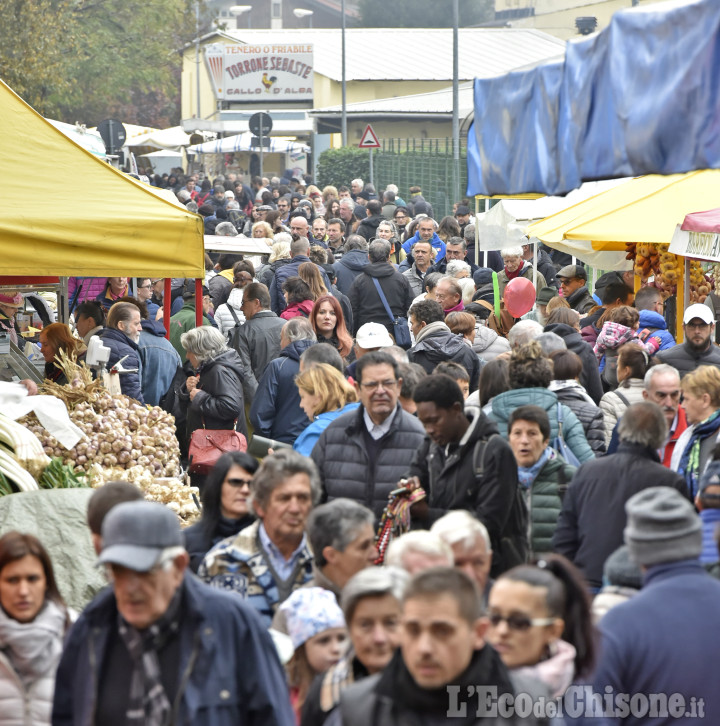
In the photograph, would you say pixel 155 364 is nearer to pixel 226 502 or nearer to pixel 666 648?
pixel 226 502

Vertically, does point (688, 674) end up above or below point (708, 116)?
below

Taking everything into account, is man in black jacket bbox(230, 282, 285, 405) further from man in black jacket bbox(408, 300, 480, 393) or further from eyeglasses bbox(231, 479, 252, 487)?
eyeglasses bbox(231, 479, 252, 487)

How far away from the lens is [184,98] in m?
67.1

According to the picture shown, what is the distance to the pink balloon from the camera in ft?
38.2

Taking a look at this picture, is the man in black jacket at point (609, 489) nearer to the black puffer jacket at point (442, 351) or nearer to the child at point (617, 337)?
the black puffer jacket at point (442, 351)

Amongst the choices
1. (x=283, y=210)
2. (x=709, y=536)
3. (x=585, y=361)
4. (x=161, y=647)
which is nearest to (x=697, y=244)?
(x=585, y=361)

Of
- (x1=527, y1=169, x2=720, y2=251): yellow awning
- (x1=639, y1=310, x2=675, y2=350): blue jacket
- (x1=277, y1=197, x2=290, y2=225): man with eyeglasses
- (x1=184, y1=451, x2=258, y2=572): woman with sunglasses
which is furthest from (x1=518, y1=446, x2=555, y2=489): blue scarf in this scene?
(x1=277, y1=197, x2=290, y2=225): man with eyeglasses

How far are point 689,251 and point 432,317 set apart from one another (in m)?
1.87

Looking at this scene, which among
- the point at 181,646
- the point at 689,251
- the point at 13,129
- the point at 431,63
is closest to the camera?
the point at 181,646

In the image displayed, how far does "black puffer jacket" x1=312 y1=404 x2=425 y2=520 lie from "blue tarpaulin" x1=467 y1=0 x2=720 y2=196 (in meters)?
1.29

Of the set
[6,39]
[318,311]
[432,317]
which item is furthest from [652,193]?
[6,39]

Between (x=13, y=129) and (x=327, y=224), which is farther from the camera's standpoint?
(x=327, y=224)

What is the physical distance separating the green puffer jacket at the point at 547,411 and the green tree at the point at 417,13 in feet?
259

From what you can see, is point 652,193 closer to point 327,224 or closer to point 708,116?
point 708,116
